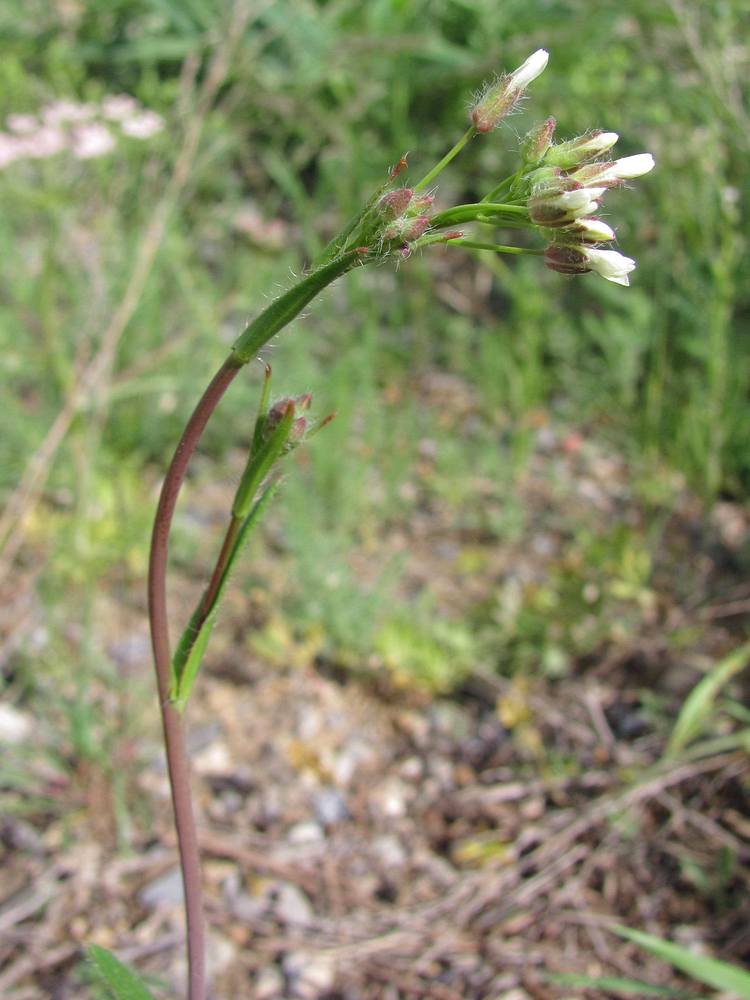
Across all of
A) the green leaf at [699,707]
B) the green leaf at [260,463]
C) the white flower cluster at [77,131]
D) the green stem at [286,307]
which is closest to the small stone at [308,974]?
the green leaf at [699,707]

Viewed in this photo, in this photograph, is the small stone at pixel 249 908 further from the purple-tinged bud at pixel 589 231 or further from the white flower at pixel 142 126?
the white flower at pixel 142 126

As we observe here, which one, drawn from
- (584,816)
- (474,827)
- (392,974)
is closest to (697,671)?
(584,816)

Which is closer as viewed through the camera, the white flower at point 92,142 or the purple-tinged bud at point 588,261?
the purple-tinged bud at point 588,261

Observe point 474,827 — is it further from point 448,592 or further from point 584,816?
point 448,592

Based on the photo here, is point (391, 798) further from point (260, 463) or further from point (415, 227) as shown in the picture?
point (415, 227)

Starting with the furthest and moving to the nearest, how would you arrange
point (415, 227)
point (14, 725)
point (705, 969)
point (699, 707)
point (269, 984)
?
point (14, 725), point (699, 707), point (269, 984), point (705, 969), point (415, 227)

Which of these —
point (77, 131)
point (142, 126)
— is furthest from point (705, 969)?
point (77, 131)

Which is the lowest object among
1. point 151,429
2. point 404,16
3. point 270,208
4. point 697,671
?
point 697,671
